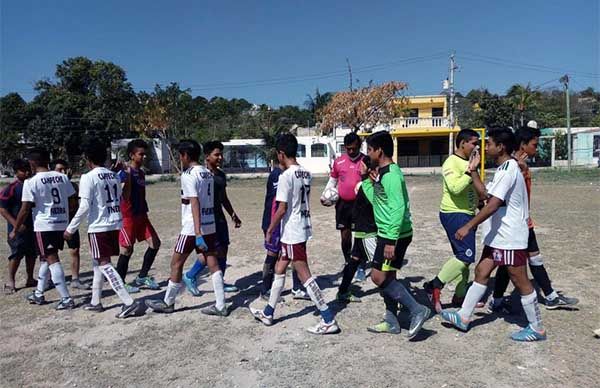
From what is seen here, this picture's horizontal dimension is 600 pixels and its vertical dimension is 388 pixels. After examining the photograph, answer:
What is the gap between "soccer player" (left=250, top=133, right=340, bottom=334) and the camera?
187 inches

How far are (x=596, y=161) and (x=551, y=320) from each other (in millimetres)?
46385

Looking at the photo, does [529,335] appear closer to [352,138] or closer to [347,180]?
[347,180]

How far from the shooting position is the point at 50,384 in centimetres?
Result: 388

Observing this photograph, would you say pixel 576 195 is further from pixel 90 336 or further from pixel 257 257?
pixel 90 336

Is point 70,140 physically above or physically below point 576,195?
above

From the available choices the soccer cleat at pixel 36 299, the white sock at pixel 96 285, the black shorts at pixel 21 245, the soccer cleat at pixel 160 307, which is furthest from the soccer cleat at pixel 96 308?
the black shorts at pixel 21 245

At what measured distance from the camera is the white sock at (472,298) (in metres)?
4.58

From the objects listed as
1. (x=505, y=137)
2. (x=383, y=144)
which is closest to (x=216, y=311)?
(x=383, y=144)

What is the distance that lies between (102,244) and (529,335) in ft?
14.5

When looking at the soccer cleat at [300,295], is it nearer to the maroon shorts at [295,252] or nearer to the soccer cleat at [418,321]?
the maroon shorts at [295,252]

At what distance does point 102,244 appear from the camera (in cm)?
528

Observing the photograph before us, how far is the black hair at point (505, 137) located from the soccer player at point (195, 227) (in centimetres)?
298

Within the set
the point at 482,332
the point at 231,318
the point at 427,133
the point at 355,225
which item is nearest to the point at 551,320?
the point at 482,332

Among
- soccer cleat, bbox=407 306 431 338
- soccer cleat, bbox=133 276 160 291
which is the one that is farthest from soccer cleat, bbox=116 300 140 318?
soccer cleat, bbox=407 306 431 338
